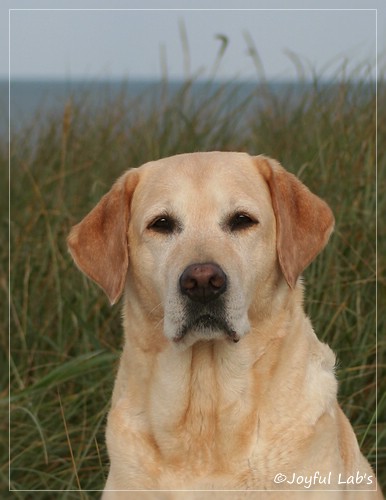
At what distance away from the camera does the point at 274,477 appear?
3633 millimetres

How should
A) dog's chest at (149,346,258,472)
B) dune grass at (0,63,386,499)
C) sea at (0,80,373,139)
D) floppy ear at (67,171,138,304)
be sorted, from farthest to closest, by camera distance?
sea at (0,80,373,139)
dune grass at (0,63,386,499)
floppy ear at (67,171,138,304)
dog's chest at (149,346,258,472)

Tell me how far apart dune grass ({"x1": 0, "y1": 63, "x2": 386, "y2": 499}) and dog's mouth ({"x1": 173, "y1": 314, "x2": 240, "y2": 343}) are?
4.44 ft

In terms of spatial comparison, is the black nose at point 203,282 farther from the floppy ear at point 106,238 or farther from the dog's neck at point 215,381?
the floppy ear at point 106,238

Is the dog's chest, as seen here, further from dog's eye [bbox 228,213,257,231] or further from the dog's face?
dog's eye [bbox 228,213,257,231]

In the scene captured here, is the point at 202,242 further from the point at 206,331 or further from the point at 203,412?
the point at 203,412

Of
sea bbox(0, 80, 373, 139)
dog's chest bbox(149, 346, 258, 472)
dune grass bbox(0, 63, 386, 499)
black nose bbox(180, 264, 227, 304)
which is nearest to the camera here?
black nose bbox(180, 264, 227, 304)

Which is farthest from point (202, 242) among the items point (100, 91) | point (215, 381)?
point (100, 91)

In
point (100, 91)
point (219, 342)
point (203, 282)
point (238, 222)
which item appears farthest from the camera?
point (100, 91)

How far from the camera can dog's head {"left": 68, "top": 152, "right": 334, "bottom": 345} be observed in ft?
11.6

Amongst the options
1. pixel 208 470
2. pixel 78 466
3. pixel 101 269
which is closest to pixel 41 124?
pixel 78 466

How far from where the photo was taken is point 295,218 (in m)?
3.87

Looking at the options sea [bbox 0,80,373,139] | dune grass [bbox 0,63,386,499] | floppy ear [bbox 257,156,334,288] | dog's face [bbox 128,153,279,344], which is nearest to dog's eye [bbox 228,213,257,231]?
dog's face [bbox 128,153,279,344]

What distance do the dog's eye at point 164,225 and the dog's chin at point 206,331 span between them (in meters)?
0.39

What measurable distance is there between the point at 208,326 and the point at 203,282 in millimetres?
199
